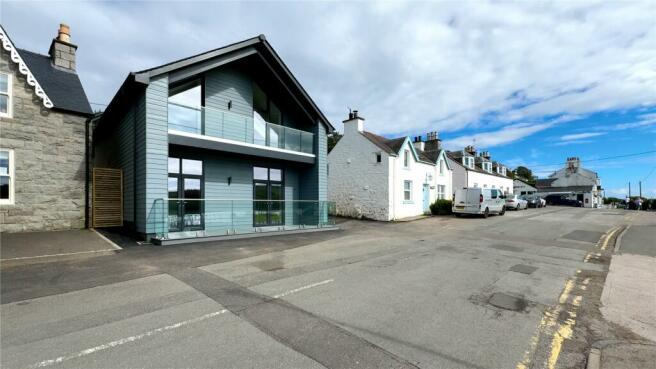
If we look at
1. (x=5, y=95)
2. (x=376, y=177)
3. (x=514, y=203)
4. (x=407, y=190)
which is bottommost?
(x=514, y=203)

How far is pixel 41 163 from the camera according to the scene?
11852 mm

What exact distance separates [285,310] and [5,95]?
13.7m

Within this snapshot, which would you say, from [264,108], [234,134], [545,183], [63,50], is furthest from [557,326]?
[545,183]

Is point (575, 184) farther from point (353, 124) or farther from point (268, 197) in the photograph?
point (268, 197)

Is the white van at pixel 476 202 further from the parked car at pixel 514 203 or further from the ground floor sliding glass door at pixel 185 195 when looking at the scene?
the ground floor sliding glass door at pixel 185 195

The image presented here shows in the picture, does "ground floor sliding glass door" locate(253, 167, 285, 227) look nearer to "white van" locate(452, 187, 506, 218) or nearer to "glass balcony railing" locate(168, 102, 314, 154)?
"glass balcony railing" locate(168, 102, 314, 154)

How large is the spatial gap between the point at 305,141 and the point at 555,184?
63074 mm

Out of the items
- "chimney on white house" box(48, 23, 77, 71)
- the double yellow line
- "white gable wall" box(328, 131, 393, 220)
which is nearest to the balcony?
"white gable wall" box(328, 131, 393, 220)

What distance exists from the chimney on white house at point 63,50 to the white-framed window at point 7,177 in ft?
17.9

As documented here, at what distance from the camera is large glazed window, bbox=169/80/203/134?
1198cm

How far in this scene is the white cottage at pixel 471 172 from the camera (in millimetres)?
32531

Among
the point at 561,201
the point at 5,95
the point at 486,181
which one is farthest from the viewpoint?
the point at 561,201

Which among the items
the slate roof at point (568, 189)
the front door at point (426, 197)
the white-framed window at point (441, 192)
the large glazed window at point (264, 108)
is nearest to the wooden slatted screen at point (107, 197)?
the large glazed window at point (264, 108)

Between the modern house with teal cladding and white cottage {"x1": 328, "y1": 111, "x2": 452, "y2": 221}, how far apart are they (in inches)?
242
